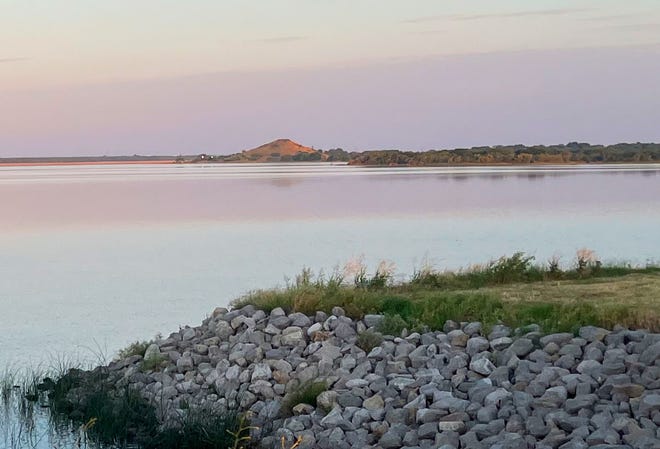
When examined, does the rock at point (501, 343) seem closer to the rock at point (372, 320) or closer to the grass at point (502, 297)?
the grass at point (502, 297)

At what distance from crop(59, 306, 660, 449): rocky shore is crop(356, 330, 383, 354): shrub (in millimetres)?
21

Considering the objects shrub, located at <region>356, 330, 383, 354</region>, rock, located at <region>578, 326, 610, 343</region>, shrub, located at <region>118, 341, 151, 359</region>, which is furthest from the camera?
shrub, located at <region>118, 341, 151, 359</region>

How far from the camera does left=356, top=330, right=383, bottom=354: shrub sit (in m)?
10.3

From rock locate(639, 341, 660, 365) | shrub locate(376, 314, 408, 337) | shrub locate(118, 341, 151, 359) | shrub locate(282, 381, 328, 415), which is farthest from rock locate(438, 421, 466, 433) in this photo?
shrub locate(118, 341, 151, 359)

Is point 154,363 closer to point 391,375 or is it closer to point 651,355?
point 391,375

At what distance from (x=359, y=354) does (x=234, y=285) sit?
8.62 meters

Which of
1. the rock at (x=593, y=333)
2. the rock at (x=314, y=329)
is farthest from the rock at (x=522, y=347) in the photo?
the rock at (x=314, y=329)

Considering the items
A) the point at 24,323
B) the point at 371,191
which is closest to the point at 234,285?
the point at 24,323

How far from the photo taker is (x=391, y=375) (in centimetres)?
943

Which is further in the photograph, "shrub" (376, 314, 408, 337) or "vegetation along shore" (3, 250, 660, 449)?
"shrub" (376, 314, 408, 337)

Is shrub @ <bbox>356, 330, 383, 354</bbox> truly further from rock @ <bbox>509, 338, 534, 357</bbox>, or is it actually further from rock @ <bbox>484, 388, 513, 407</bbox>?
→ rock @ <bbox>484, 388, 513, 407</bbox>

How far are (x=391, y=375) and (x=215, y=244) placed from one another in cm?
1694

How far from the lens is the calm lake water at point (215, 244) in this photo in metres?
15.8

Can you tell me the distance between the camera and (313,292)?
11906mm
